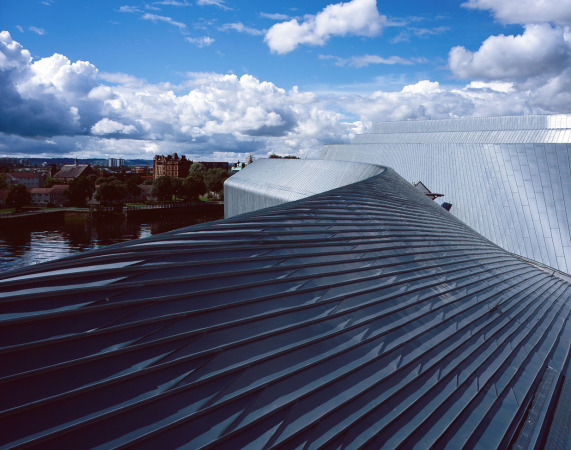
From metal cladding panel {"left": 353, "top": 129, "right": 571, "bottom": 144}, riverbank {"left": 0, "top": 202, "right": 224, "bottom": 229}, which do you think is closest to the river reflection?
riverbank {"left": 0, "top": 202, "right": 224, "bottom": 229}

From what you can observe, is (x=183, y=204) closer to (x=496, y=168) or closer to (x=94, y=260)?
(x=496, y=168)

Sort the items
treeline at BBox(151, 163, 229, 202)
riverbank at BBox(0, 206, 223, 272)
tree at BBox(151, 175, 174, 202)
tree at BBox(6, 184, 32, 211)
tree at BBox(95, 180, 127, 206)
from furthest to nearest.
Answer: treeline at BBox(151, 163, 229, 202), tree at BBox(151, 175, 174, 202), tree at BBox(95, 180, 127, 206), tree at BBox(6, 184, 32, 211), riverbank at BBox(0, 206, 223, 272)

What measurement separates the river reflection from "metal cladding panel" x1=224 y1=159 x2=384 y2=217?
18.7 meters

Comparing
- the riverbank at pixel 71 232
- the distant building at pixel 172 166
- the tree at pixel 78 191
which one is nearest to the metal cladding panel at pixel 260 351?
the riverbank at pixel 71 232

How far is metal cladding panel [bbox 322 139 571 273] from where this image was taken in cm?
1912

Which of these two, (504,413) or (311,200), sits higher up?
(311,200)

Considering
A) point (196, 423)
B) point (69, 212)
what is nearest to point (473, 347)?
point (196, 423)

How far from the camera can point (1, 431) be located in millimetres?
2750

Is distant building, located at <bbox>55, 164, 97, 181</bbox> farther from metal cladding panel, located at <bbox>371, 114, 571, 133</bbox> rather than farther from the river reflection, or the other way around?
metal cladding panel, located at <bbox>371, 114, 571, 133</bbox>

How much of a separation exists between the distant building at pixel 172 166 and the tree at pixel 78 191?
180ft

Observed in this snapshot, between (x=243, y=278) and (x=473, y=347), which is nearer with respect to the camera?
(x=243, y=278)

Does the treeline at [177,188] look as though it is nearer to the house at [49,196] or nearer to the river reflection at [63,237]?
the river reflection at [63,237]

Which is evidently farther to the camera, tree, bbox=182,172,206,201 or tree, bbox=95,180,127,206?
tree, bbox=182,172,206,201

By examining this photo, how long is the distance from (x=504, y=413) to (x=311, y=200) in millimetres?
5665
